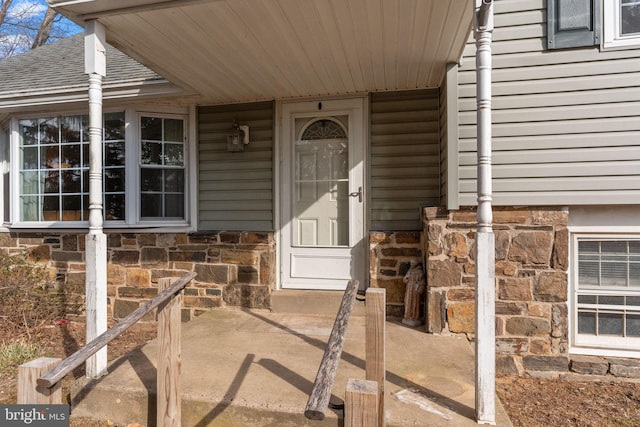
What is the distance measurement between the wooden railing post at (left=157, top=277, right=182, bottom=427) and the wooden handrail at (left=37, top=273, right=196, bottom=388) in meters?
0.10

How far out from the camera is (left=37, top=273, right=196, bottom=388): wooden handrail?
128 cm

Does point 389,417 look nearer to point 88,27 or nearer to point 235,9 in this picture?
point 235,9

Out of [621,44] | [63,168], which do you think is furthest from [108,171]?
[621,44]

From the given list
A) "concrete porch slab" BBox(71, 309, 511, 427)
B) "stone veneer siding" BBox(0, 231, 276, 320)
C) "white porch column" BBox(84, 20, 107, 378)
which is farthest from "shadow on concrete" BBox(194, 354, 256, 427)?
"stone veneer siding" BBox(0, 231, 276, 320)

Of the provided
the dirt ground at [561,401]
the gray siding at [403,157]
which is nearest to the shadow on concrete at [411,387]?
the dirt ground at [561,401]

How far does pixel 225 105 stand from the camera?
4.33 meters

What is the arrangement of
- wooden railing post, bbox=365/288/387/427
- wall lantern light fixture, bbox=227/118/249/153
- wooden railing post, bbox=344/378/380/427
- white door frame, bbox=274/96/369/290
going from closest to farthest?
wooden railing post, bbox=344/378/380/427
wooden railing post, bbox=365/288/387/427
white door frame, bbox=274/96/369/290
wall lantern light fixture, bbox=227/118/249/153

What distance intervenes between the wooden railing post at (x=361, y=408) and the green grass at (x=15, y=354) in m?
3.53

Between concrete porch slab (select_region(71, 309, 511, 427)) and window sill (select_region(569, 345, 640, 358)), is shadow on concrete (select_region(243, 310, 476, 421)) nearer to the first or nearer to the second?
concrete porch slab (select_region(71, 309, 511, 427))

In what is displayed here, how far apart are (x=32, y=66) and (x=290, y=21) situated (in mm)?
5074

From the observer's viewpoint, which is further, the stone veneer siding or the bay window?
the bay window

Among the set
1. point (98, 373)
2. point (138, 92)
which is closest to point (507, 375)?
point (98, 373)

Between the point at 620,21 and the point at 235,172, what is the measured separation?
382 centimetres

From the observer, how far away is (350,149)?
4.01m
